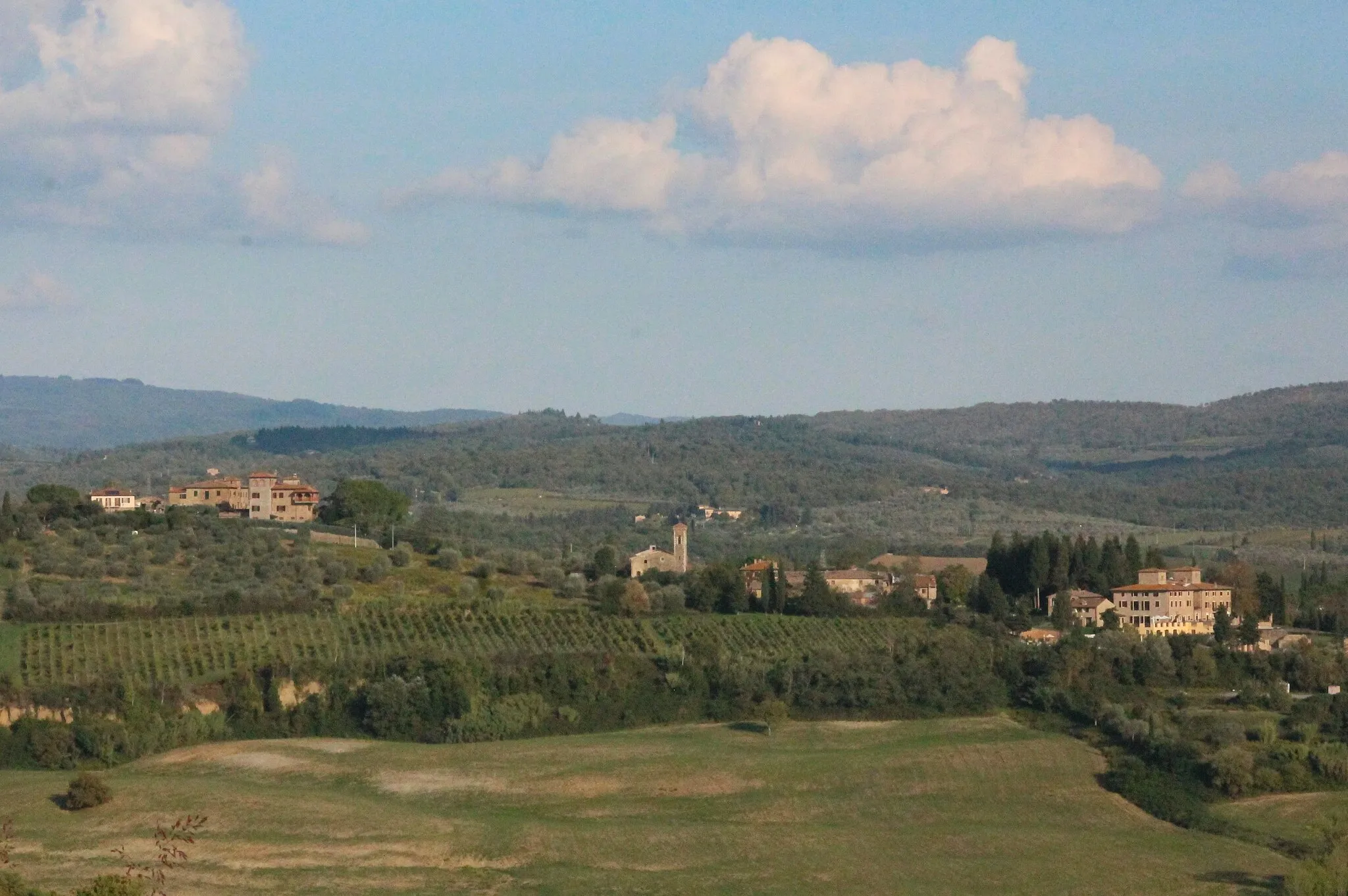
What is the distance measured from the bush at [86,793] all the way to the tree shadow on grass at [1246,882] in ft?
101

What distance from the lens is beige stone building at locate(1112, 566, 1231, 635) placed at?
9906cm

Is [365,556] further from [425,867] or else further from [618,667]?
[425,867]

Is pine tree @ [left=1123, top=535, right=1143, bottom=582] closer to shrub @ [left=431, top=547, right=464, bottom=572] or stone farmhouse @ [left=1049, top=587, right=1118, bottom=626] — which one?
stone farmhouse @ [left=1049, top=587, right=1118, bottom=626]

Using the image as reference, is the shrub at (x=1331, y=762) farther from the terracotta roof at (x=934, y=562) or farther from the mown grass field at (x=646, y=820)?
the terracotta roof at (x=934, y=562)

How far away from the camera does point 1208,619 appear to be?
9944cm

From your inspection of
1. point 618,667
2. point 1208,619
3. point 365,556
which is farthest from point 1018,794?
point 365,556

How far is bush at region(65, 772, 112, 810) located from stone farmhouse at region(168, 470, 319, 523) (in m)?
62.9

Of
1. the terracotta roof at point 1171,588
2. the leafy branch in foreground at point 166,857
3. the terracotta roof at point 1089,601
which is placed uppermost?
the terracotta roof at point 1171,588

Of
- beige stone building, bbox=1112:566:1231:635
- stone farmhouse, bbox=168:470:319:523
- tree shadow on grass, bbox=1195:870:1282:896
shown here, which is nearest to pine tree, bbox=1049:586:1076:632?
beige stone building, bbox=1112:566:1231:635

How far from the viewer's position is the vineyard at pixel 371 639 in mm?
75500

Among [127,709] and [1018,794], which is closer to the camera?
[1018,794]

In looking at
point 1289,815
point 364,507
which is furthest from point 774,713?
point 364,507

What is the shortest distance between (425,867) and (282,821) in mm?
5975

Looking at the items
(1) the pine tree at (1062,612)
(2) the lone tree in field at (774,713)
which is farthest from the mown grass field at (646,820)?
(1) the pine tree at (1062,612)
